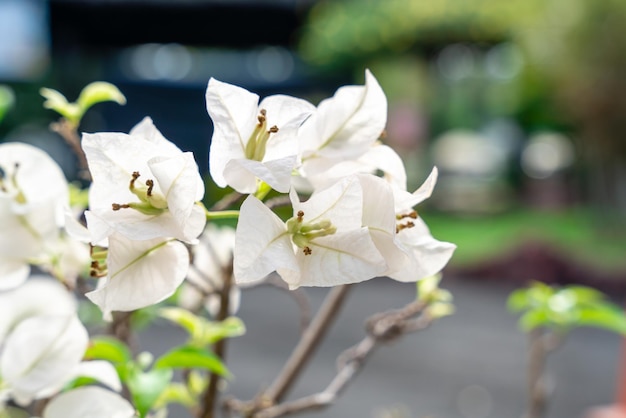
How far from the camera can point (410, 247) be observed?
0.99 feet

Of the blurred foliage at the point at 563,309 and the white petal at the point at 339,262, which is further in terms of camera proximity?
the blurred foliage at the point at 563,309

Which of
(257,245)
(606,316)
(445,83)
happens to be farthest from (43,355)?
(445,83)

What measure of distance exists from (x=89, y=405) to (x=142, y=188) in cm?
10

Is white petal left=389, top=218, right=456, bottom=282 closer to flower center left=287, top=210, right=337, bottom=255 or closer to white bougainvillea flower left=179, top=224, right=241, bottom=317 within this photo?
flower center left=287, top=210, right=337, bottom=255

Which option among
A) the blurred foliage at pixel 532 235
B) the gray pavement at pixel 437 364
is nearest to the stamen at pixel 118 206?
the gray pavement at pixel 437 364

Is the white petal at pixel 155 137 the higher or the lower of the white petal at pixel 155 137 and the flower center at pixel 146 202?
the higher

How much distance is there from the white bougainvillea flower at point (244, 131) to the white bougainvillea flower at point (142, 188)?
13 millimetres

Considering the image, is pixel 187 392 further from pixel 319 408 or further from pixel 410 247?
pixel 410 247

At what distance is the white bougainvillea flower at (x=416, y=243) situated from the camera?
0.29 m

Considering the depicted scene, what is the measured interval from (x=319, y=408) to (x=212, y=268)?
0.12 meters

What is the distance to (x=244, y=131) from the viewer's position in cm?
28

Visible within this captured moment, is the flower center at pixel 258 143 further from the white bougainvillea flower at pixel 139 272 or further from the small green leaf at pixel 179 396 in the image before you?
the small green leaf at pixel 179 396

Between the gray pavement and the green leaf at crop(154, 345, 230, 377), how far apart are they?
196 cm

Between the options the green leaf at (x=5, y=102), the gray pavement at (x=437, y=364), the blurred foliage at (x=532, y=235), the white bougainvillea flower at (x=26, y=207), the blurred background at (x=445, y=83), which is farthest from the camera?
the blurred background at (x=445, y=83)
